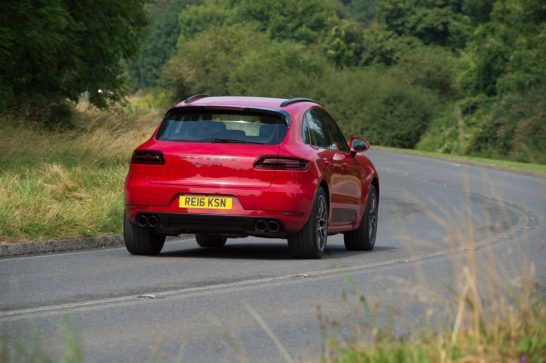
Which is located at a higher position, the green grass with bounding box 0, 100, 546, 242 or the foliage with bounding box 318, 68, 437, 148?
the green grass with bounding box 0, 100, 546, 242

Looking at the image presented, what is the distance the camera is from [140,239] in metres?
15.2

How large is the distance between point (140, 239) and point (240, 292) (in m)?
3.64

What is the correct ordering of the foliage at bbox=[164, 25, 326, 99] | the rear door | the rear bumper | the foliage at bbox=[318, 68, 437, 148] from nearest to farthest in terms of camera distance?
1. the rear bumper
2. the rear door
3. the foliage at bbox=[318, 68, 437, 148]
4. the foliage at bbox=[164, 25, 326, 99]

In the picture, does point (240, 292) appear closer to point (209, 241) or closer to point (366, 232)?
point (366, 232)

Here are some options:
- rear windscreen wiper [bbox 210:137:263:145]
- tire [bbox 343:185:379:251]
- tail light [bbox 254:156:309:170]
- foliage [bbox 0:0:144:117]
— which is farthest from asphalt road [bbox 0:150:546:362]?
foliage [bbox 0:0:144:117]

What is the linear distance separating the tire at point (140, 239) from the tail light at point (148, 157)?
613 millimetres

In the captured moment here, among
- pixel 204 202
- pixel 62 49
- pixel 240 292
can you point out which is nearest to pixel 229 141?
pixel 204 202

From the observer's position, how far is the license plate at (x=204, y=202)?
46.8 feet

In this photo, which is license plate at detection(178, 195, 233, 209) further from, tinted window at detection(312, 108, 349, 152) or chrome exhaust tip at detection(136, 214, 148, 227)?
tinted window at detection(312, 108, 349, 152)

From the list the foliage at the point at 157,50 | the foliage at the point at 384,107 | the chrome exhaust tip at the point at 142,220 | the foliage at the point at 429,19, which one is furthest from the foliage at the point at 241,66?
the chrome exhaust tip at the point at 142,220

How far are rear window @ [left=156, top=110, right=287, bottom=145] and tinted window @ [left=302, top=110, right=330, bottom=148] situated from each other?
1.25ft

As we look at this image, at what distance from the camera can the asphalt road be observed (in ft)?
27.6

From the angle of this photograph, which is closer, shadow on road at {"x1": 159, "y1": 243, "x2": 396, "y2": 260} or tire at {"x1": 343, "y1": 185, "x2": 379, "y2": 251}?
shadow on road at {"x1": 159, "y1": 243, "x2": 396, "y2": 260}

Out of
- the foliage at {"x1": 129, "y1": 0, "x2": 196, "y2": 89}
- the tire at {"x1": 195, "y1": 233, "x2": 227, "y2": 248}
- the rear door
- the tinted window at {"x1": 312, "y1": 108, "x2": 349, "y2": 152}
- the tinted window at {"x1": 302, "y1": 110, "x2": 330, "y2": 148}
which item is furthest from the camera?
the foliage at {"x1": 129, "y1": 0, "x2": 196, "y2": 89}
